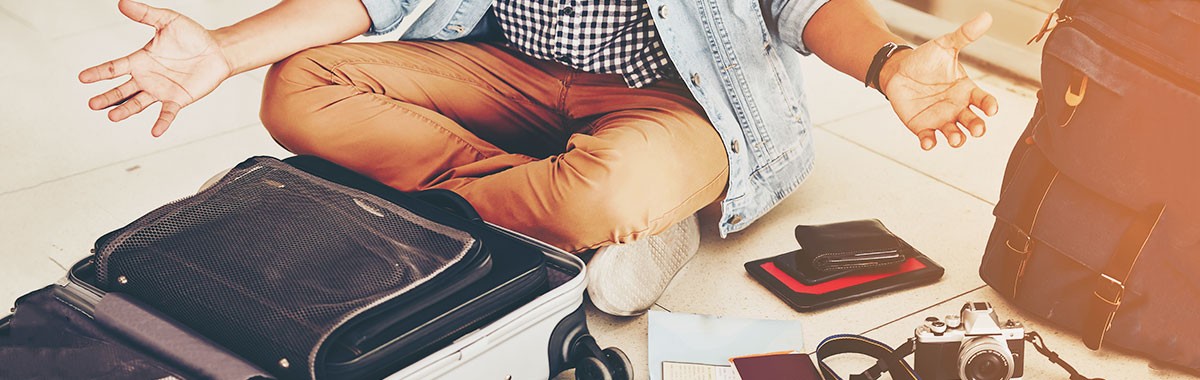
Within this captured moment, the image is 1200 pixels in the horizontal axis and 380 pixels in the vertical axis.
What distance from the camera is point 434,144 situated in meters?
1.61

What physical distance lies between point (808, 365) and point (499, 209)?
1.56ft

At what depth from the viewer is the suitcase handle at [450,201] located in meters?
1.35

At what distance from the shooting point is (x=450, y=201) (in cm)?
138

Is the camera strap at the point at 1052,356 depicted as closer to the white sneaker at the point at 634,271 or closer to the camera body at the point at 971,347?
the camera body at the point at 971,347

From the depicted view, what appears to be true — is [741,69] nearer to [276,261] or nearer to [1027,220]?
[1027,220]

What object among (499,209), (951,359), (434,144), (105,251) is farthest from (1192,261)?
(105,251)

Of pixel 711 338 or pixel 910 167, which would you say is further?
pixel 910 167

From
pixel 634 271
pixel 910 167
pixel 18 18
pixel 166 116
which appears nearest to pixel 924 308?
pixel 634 271

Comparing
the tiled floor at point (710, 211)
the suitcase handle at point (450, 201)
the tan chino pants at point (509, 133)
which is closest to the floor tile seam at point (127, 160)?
the tiled floor at point (710, 211)

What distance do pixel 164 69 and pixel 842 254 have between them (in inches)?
40.2

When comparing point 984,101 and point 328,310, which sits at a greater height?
point 984,101

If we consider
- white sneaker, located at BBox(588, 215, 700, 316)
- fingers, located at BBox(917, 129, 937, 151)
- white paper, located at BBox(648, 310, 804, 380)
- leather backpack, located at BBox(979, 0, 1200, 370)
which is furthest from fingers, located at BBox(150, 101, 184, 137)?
leather backpack, located at BBox(979, 0, 1200, 370)

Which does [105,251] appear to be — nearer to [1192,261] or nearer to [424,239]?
[424,239]

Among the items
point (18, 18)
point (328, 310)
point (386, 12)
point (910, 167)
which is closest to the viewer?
point (328, 310)
